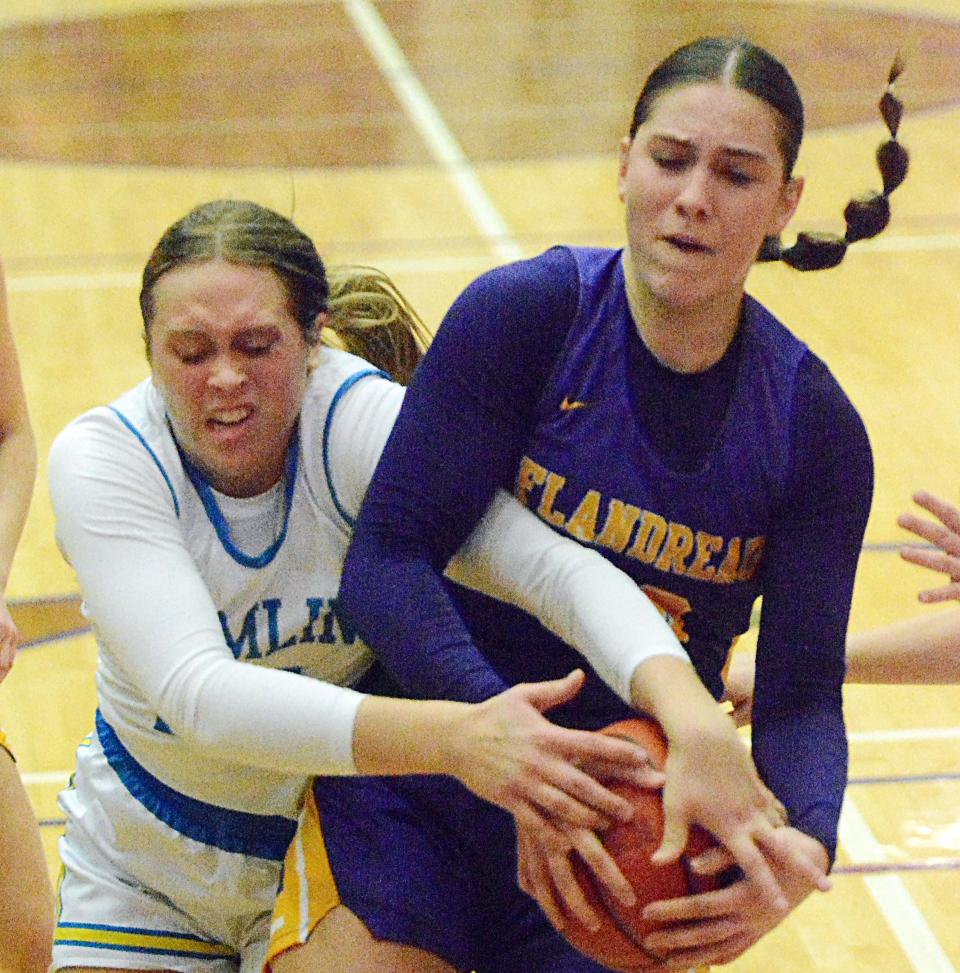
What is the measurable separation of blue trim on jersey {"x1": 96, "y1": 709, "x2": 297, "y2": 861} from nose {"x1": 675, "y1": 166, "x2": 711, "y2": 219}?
39.0 inches

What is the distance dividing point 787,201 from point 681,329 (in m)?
0.20

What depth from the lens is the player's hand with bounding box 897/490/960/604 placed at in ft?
8.05

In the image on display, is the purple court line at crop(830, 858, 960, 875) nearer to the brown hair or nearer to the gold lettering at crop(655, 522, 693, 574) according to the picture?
the gold lettering at crop(655, 522, 693, 574)

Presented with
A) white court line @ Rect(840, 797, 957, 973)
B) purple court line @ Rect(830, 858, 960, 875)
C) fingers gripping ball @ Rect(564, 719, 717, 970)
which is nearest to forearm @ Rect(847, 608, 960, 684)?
white court line @ Rect(840, 797, 957, 973)

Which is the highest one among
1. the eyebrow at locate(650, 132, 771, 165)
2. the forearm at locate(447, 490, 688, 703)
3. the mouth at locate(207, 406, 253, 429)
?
the eyebrow at locate(650, 132, 771, 165)

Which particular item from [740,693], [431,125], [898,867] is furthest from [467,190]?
[740,693]

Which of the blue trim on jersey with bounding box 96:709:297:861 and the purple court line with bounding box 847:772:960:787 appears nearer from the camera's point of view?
the blue trim on jersey with bounding box 96:709:297:861

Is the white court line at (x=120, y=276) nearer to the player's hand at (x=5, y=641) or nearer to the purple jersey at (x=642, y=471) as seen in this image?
the player's hand at (x=5, y=641)

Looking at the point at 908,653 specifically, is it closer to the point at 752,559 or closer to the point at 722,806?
the point at 752,559

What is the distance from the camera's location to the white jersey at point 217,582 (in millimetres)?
1959

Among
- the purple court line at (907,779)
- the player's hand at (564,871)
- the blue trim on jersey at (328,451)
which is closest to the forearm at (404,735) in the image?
the player's hand at (564,871)

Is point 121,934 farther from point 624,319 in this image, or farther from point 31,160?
point 31,160

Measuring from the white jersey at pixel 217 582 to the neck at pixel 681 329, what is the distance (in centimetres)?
35

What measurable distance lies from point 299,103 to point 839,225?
262 cm
